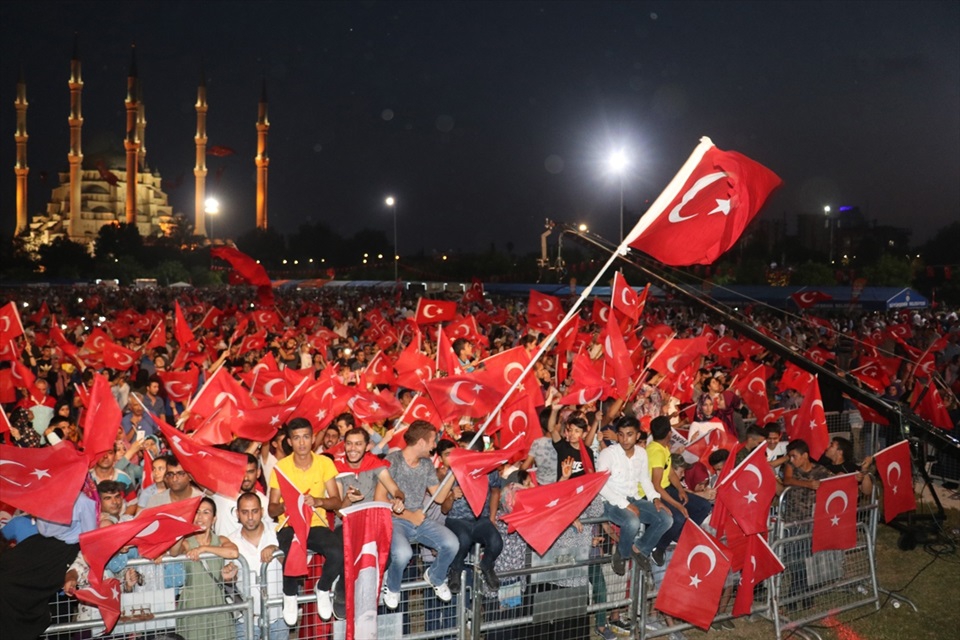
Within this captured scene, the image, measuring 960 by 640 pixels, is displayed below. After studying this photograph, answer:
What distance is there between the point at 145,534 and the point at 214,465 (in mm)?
1118

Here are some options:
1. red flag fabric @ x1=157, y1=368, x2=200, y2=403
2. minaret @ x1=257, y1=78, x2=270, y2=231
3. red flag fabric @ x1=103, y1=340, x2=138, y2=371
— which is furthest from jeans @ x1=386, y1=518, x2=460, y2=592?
minaret @ x1=257, y1=78, x2=270, y2=231

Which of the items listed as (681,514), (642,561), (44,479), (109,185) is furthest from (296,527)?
(109,185)

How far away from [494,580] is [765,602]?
2783mm

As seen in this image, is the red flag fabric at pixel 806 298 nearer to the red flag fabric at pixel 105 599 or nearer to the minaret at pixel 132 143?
the red flag fabric at pixel 105 599

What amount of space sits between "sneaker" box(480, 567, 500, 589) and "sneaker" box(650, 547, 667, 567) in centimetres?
158

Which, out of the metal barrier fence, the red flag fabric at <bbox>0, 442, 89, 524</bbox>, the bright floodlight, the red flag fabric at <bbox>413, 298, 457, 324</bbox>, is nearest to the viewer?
the metal barrier fence

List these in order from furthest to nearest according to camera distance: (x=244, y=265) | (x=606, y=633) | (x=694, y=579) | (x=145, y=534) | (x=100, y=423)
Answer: (x=244, y=265), (x=606, y=633), (x=100, y=423), (x=694, y=579), (x=145, y=534)

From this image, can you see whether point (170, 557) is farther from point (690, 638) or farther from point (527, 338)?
point (527, 338)

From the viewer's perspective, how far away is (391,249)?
124m

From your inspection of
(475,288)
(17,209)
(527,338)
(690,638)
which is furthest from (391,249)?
(690,638)

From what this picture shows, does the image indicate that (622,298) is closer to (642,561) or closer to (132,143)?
(642,561)

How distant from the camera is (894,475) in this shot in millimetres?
8086

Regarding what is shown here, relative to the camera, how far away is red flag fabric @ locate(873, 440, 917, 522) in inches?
316

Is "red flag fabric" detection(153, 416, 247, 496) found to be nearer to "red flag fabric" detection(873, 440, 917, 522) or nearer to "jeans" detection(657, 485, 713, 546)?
"jeans" detection(657, 485, 713, 546)
